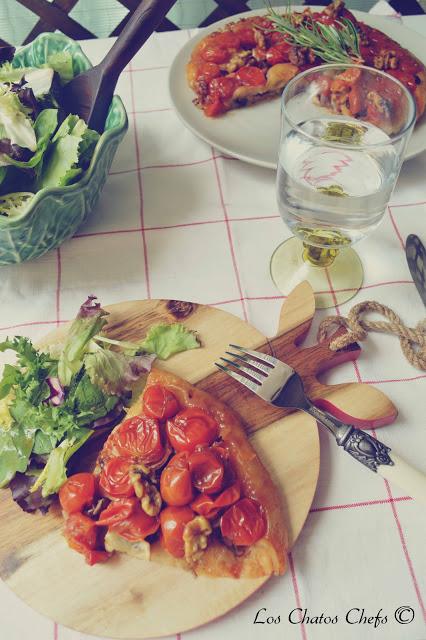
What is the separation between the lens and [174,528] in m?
0.82

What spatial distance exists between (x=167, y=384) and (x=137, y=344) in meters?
0.12

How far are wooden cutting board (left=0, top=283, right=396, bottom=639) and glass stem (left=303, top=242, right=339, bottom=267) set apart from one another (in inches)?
3.8

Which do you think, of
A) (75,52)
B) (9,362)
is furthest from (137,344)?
(75,52)

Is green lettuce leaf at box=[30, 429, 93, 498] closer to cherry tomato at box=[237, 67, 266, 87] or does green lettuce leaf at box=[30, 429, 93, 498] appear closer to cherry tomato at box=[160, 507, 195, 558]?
cherry tomato at box=[160, 507, 195, 558]

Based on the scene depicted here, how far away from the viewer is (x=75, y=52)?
1252mm

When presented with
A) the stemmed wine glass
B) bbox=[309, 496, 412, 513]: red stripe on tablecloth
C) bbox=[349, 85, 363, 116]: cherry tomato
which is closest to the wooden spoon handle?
the stemmed wine glass

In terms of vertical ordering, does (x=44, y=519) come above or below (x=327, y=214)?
below

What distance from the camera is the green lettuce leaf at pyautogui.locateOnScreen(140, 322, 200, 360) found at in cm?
103

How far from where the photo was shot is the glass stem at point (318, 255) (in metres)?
1.16

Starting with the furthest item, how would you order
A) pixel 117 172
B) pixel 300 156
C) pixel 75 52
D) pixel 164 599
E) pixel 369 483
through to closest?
pixel 117 172 → pixel 75 52 → pixel 300 156 → pixel 369 483 → pixel 164 599

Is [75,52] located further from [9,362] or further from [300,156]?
[9,362]

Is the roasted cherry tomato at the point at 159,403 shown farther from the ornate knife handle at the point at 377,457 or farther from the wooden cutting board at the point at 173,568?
the ornate knife handle at the point at 377,457

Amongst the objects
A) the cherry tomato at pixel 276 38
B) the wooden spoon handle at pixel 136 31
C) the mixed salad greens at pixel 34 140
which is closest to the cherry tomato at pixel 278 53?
the cherry tomato at pixel 276 38

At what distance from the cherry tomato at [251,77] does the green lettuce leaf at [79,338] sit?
73 centimetres
